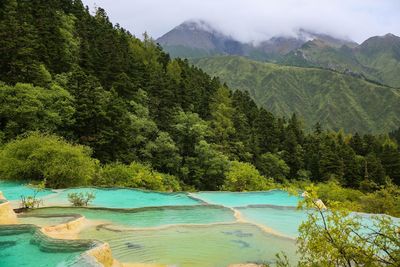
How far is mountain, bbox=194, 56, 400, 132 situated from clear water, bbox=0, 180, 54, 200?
140 metres

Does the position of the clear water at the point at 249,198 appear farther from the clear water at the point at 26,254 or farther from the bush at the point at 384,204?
the clear water at the point at 26,254

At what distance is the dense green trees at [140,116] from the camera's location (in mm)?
29953

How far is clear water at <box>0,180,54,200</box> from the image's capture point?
58.5ft

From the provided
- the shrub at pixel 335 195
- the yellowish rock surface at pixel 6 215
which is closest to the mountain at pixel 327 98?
the shrub at pixel 335 195

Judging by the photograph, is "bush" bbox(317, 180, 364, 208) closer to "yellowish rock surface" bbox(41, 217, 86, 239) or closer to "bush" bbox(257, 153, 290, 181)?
"bush" bbox(257, 153, 290, 181)

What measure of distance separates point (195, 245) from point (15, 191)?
11195 millimetres

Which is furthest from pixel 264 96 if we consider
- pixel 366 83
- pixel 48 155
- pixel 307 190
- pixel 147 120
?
pixel 307 190

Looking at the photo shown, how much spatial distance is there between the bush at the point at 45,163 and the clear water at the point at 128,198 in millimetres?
1662

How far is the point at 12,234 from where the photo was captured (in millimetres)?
11109

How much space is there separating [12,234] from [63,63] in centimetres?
3103

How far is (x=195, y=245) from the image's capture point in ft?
37.7

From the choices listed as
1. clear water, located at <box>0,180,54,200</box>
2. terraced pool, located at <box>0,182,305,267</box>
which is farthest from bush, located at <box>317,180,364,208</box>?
clear water, located at <box>0,180,54,200</box>

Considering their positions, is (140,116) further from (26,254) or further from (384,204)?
(26,254)

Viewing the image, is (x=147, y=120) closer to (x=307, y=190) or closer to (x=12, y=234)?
(x=12, y=234)
